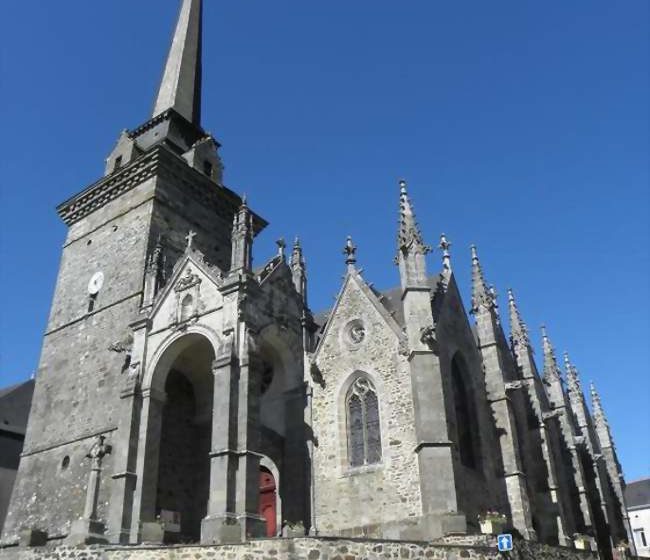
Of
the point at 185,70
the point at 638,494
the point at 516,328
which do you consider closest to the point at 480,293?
the point at 516,328

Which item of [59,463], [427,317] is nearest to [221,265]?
[59,463]

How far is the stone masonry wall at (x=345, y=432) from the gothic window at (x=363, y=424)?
19cm

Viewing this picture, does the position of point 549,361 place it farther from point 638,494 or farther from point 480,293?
point 638,494

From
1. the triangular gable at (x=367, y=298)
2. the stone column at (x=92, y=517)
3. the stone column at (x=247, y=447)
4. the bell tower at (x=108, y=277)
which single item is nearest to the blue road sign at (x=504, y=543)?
the stone column at (x=247, y=447)

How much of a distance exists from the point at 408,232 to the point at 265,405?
7.05 meters

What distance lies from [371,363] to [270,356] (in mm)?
3510

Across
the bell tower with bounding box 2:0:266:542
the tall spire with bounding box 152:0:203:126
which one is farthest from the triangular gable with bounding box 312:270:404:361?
the tall spire with bounding box 152:0:203:126

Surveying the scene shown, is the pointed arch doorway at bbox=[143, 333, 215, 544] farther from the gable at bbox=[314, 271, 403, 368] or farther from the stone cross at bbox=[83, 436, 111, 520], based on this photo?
the gable at bbox=[314, 271, 403, 368]

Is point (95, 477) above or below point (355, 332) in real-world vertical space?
below

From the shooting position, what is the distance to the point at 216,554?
41.1 ft

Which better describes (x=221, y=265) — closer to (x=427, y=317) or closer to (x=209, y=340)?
(x=209, y=340)

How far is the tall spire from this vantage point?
30.6 metres

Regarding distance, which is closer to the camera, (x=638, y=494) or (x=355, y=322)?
(x=355, y=322)

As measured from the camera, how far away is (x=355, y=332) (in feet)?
65.2
